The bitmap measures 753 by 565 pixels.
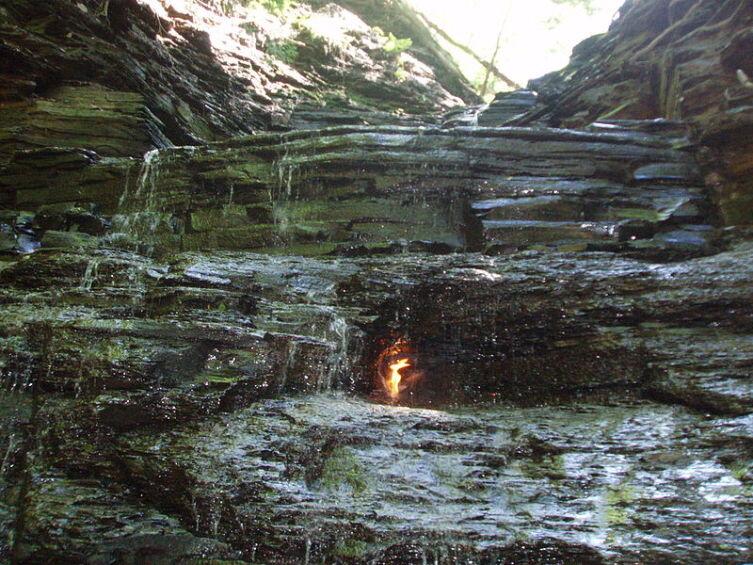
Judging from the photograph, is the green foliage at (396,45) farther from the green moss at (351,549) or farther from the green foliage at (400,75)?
the green moss at (351,549)

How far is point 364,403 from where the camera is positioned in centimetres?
569

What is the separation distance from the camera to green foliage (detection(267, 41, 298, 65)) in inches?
701

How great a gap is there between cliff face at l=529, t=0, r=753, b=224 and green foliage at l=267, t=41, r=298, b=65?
7812 mm

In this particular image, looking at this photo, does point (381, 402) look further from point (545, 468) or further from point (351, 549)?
point (351, 549)

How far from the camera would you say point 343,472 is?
4.39 meters

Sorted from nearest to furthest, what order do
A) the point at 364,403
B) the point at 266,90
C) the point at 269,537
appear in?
the point at 269,537
the point at 364,403
the point at 266,90

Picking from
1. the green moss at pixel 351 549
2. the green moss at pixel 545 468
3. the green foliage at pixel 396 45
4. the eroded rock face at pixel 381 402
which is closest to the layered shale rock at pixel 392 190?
the eroded rock face at pixel 381 402

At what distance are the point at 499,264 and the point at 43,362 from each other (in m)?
5.08

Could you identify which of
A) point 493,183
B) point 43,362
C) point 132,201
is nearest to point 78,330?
point 43,362

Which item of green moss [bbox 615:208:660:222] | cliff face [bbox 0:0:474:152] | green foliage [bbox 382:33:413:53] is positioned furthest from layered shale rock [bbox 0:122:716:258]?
green foliage [bbox 382:33:413:53]

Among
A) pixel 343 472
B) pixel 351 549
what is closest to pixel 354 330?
pixel 343 472

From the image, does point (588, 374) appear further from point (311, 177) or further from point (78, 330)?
point (311, 177)

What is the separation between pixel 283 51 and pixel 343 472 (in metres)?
16.4

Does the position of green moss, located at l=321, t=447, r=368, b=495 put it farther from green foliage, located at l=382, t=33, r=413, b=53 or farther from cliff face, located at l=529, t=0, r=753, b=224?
A: green foliage, located at l=382, t=33, r=413, b=53
